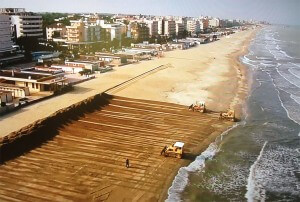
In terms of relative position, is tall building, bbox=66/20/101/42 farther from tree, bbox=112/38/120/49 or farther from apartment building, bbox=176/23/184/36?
apartment building, bbox=176/23/184/36

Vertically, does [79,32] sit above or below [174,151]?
above

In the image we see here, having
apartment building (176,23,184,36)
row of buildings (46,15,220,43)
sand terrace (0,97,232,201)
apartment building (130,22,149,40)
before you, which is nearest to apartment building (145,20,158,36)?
row of buildings (46,15,220,43)

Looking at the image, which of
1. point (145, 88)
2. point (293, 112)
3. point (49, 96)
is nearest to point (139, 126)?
point (49, 96)

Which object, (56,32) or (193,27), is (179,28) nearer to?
(193,27)

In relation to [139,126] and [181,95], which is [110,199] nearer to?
[139,126]

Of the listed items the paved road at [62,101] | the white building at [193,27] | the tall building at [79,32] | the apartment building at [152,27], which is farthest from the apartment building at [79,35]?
the white building at [193,27]

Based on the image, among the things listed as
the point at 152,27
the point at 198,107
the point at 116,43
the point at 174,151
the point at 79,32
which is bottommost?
the point at 174,151

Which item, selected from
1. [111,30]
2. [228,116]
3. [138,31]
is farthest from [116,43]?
[228,116]
